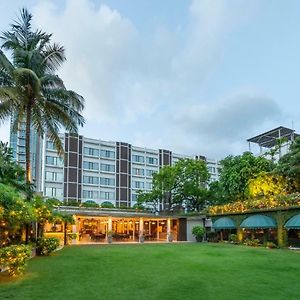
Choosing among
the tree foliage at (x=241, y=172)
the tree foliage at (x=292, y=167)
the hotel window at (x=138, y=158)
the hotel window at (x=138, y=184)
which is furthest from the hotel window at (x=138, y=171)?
the tree foliage at (x=292, y=167)

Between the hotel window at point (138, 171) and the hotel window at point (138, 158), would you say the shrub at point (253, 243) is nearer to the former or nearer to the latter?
the hotel window at point (138, 171)

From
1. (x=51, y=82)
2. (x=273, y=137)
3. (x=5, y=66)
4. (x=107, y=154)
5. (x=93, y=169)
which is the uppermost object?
(x=107, y=154)

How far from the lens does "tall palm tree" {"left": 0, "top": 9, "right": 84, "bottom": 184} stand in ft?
65.6

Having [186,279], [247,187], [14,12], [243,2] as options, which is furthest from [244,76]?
[186,279]

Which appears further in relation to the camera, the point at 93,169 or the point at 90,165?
the point at 93,169

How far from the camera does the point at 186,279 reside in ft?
41.3

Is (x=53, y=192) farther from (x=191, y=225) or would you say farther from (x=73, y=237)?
(x=73, y=237)

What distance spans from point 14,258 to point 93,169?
6365cm

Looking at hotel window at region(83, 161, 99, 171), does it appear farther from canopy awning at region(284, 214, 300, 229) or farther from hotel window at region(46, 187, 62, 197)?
canopy awning at region(284, 214, 300, 229)

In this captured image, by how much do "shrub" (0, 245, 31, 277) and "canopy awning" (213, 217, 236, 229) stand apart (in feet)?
87.0

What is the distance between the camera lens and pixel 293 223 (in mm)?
28594

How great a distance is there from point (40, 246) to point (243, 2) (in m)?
16.5

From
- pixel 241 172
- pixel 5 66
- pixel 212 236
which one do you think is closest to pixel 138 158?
pixel 241 172

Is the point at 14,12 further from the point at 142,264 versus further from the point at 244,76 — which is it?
the point at 244,76
